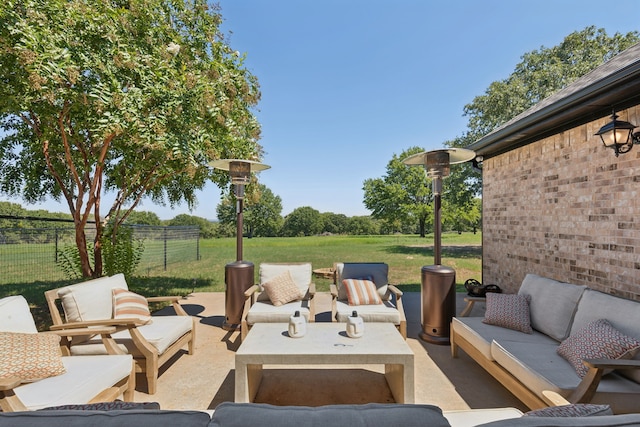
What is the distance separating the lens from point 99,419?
0.91 m

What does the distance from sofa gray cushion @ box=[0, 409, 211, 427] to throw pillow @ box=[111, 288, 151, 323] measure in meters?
2.51

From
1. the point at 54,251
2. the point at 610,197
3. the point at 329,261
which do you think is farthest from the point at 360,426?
the point at 329,261

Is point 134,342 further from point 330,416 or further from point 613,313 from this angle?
point 613,313

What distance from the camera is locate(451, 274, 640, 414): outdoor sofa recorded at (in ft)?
6.57

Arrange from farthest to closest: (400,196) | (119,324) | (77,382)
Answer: (400,196), (119,324), (77,382)

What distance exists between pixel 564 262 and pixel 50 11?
7546 mm

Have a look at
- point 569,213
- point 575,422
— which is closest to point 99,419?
point 575,422

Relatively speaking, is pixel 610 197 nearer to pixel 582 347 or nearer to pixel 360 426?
pixel 582 347

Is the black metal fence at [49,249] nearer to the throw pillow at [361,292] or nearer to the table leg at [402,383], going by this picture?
the throw pillow at [361,292]

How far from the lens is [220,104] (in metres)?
5.05

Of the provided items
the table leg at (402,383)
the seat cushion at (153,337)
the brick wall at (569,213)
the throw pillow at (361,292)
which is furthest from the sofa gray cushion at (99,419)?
the brick wall at (569,213)

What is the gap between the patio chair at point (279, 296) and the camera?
382cm

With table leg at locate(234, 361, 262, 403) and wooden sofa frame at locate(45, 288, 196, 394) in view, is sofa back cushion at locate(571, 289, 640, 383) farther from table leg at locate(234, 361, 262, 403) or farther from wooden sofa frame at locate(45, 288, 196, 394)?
wooden sofa frame at locate(45, 288, 196, 394)

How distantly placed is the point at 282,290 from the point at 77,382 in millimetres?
2467
